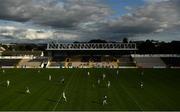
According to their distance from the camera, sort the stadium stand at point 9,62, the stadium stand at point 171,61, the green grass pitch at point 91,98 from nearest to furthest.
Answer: the green grass pitch at point 91,98 → the stadium stand at point 171,61 → the stadium stand at point 9,62

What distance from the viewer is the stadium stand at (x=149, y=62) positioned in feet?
340

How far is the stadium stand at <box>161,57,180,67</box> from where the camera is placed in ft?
343

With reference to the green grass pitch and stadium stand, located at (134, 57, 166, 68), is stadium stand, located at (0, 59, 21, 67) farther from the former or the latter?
the green grass pitch

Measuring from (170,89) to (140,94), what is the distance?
7.00 metres

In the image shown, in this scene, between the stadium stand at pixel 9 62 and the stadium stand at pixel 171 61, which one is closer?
the stadium stand at pixel 171 61

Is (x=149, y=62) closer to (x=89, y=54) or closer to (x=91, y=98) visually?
(x=89, y=54)

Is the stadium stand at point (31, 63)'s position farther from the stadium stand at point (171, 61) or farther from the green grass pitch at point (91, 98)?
the green grass pitch at point (91, 98)

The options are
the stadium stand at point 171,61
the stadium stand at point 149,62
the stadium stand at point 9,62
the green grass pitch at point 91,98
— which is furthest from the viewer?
the stadium stand at point 9,62

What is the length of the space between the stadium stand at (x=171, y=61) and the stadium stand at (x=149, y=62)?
4.36 ft

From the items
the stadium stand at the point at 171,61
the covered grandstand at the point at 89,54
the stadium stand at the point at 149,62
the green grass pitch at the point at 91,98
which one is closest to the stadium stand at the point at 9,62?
the covered grandstand at the point at 89,54

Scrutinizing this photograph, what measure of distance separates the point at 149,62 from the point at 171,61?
668 cm

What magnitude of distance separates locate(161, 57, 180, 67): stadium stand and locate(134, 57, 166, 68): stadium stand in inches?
52.3

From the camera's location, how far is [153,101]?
132ft

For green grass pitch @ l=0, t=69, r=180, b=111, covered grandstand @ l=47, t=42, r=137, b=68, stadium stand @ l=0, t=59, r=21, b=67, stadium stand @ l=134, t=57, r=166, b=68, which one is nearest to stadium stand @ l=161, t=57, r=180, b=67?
stadium stand @ l=134, t=57, r=166, b=68
